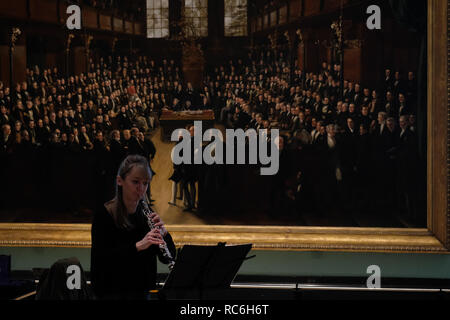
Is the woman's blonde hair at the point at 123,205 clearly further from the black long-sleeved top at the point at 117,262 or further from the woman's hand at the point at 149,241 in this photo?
the woman's hand at the point at 149,241

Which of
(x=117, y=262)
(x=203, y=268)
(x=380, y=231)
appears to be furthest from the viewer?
(x=380, y=231)

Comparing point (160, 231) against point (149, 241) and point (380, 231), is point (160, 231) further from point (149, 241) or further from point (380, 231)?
point (380, 231)

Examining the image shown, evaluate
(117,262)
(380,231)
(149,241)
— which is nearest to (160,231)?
(149,241)

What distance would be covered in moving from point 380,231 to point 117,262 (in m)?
3.71

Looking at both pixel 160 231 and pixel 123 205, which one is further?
pixel 160 231

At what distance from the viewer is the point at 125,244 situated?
14.3 feet

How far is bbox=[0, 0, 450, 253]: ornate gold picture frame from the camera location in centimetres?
A: 679

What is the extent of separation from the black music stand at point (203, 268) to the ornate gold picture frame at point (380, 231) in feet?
7.35

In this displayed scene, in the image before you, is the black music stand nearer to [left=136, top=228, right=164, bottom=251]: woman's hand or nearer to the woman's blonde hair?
[left=136, top=228, right=164, bottom=251]: woman's hand

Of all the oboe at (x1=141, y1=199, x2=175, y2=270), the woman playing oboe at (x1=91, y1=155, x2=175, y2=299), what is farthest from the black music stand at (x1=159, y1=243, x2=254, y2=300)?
the woman playing oboe at (x1=91, y1=155, x2=175, y2=299)

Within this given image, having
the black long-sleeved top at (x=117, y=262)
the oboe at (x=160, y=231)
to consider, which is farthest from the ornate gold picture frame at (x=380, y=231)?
the black long-sleeved top at (x=117, y=262)

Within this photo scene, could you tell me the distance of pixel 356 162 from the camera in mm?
7113

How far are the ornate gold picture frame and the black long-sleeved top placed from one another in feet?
9.35
